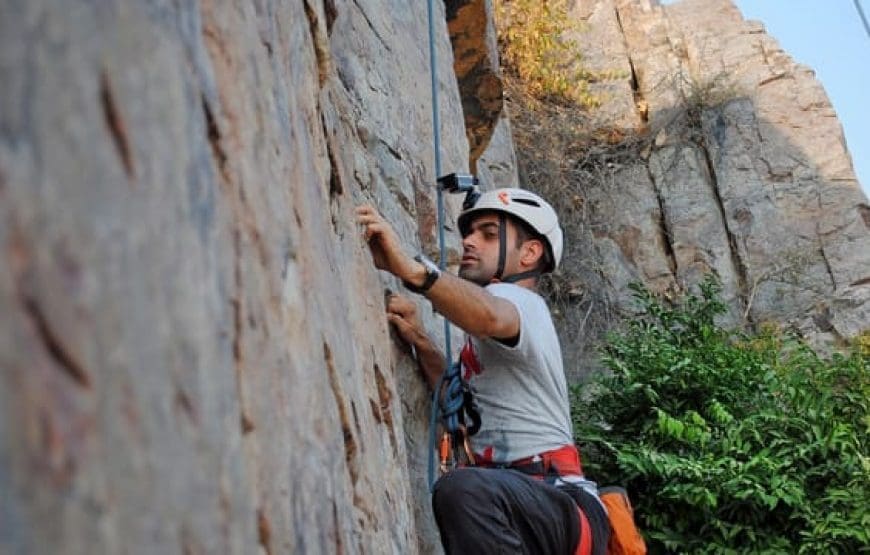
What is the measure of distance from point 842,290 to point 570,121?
289cm

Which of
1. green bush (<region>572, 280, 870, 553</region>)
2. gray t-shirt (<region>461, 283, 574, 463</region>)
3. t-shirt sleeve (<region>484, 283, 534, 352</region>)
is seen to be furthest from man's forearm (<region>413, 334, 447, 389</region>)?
green bush (<region>572, 280, 870, 553</region>)

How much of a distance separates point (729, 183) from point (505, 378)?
6912 mm

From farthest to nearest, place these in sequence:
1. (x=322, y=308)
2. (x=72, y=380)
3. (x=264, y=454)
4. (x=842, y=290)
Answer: (x=842, y=290)
(x=322, y=308)
(x=264, y=454)
(x=72, y=380)

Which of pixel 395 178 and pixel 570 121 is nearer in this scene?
pixel 395 178

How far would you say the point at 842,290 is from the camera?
9.14 metres

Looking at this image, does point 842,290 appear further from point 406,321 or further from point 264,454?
point 264,454

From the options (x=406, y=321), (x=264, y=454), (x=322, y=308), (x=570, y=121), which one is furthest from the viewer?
(x=570, y=121)

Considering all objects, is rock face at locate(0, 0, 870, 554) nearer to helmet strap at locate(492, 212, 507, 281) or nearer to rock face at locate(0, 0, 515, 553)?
rock face at locate(0, 0, 515, 553)

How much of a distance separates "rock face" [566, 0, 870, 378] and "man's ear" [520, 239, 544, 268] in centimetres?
455

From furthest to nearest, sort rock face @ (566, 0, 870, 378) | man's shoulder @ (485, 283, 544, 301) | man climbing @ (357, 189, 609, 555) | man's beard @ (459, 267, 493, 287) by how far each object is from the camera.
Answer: rock face @ (566, 0, 870, 378)
man's beard @ (459, 267, 493, 287)
man's shoulder @ (485, 283, 544, 301)
man climbing @ (357, 189, 609, 555)

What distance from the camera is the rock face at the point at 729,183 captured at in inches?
364

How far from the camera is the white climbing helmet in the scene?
3.96 metres

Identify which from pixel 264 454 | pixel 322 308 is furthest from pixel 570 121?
pixel 264 454

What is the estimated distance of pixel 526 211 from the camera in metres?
3.97
